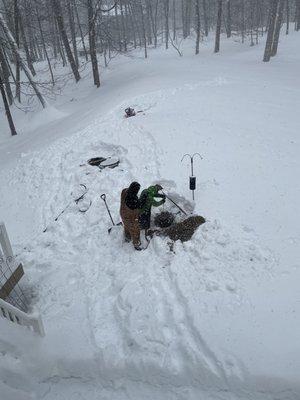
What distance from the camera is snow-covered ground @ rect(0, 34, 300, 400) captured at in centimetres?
495

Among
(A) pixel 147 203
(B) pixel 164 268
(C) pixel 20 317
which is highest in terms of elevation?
(A) pixel 147 203

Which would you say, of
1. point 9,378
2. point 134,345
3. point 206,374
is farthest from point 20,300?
point 206,374

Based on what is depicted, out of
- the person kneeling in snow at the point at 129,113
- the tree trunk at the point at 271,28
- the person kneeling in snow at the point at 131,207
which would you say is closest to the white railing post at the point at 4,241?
the person kneeling in snow at the point at 131,207

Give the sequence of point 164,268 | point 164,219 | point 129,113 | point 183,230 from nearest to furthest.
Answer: point 164,268, point 183,230, point 164,219, point 129,113

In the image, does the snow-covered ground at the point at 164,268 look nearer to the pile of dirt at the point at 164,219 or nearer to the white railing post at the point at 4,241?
the pile of dirt at the point at 164,219

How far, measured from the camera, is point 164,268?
6.61 meters

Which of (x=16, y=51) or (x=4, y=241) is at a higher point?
(x=16, y=51)

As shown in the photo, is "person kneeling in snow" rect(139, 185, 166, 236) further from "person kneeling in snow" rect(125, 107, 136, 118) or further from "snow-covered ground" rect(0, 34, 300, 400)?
"person kneeling in snow" rect(125, 107, 136, 118)

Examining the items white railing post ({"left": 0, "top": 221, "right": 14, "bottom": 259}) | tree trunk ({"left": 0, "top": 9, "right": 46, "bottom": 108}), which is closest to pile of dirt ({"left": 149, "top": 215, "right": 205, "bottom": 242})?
white railing post ({"left": 0, "top": 221, "right": 14, "bottom": 259})

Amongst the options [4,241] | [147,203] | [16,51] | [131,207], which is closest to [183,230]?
[147,203]

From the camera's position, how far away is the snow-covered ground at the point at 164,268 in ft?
16.3

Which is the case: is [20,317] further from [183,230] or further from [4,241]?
[183,230]

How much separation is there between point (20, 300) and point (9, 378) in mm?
1689

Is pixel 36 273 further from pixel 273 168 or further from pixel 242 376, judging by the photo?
pixel 273 168
